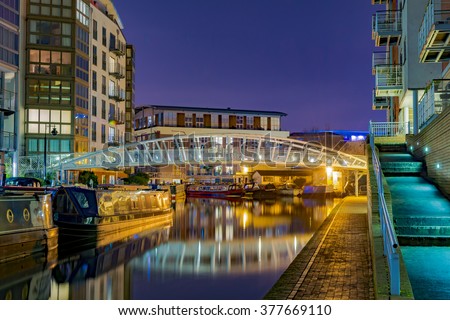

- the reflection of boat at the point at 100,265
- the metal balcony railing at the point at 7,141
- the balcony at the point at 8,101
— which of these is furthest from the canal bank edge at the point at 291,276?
the balcony at the point at 8,101

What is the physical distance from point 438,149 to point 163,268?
895cm

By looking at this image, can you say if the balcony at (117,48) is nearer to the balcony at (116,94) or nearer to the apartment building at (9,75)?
the balcony at (116,94)

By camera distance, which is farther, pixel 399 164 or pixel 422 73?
pixel 422 73

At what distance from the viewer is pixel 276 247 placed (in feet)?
70.3

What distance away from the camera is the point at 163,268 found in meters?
17.2

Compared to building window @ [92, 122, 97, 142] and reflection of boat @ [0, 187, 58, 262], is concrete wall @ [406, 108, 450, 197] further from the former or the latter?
building window @ [92, 122, 97, 142]

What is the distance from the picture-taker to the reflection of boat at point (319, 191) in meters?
A: 58.9

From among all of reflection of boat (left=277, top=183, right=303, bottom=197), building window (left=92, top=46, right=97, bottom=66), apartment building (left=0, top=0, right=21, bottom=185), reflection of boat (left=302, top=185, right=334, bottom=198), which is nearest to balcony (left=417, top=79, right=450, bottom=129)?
apartment building (left=0, top=0, right=21, bottom=185)

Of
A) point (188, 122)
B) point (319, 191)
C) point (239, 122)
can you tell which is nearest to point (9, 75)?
point (319, 191)

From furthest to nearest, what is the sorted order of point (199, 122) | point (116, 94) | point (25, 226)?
1. point (199, 122)
2. point (116, 94)
3. point (25, 226)

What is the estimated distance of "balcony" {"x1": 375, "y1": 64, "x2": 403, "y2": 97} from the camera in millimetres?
28125

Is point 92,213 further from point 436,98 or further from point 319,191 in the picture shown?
point 319,191
